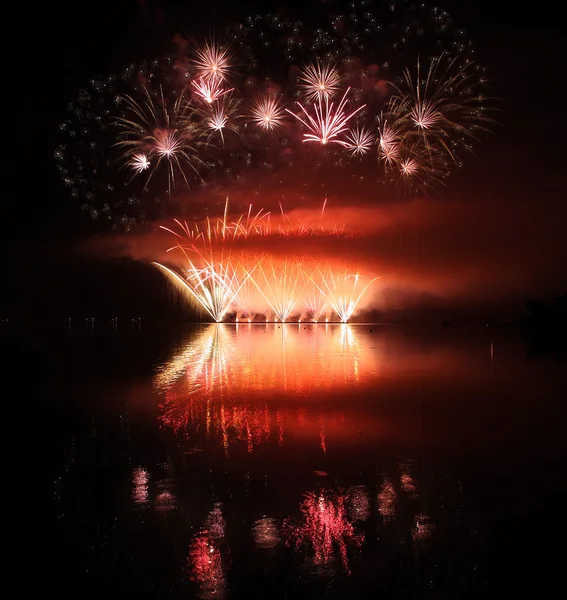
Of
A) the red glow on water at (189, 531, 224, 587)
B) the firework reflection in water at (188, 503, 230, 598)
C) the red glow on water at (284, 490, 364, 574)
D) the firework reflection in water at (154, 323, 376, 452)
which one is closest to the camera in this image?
the firework reflection in water at (188, 503, 230, 598)

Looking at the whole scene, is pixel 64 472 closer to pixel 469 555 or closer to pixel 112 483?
pixel 112 483

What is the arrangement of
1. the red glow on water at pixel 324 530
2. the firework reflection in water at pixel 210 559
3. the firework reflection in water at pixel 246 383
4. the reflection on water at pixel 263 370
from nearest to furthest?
the firework reflection in water at pixel 210 559 → the red glow on water at pixel 324 530 → the firework reflection in water at pixel 246 383 → the reflection on water at pixel 263 370

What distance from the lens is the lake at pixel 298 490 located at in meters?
4.31

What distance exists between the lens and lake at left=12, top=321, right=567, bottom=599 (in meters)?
4.31

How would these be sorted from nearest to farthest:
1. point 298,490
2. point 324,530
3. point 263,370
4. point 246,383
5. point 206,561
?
point 206,561 < point 324,530 < point 298,490 < point 246,383 < point 263,370

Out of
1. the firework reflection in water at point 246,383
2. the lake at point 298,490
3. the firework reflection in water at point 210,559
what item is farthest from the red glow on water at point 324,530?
the firework reflection in water at point 246,383

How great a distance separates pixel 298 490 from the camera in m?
6.17

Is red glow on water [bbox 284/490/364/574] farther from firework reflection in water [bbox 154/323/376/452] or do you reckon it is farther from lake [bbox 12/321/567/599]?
firework reflection in water [bbox 154/323/376/452]

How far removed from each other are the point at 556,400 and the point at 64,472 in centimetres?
999

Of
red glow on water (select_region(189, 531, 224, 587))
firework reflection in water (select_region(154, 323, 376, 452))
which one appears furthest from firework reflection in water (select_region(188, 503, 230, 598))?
firework reflection in water (select_region(154, 323, 376, 452))

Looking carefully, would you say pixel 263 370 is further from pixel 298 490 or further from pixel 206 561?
pixel 206 561

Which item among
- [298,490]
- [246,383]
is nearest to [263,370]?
[246,383]

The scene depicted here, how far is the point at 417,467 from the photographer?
23.2 ft

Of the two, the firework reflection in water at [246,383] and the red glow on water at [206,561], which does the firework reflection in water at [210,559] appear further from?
the firework reflection in water at [246,383]
